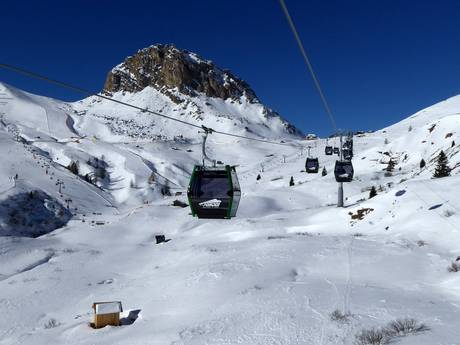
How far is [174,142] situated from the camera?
147000mm

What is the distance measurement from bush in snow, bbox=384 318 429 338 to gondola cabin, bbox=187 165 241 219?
6559 mm

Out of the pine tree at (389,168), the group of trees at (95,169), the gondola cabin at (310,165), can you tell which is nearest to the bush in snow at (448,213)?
the gondola cabin at (310,165)

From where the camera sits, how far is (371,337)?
11.0 metres

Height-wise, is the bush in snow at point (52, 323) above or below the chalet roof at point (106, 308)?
below

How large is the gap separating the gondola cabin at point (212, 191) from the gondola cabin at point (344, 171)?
68.7 ft

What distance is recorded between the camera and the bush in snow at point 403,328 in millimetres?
11039

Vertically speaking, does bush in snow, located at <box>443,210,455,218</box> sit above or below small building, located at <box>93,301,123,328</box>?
above

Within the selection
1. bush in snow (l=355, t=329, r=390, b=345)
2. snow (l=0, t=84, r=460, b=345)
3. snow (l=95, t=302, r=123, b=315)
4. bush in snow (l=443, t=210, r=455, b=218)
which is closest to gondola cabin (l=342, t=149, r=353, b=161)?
snow (l=0, t=84, r=460, b=345)

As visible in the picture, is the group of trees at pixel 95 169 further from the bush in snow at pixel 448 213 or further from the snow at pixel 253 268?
the bush in snow at pixel 448 213

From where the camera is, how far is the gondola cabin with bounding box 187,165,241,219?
15.7 m

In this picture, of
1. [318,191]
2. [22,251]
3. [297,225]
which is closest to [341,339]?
[297,225]

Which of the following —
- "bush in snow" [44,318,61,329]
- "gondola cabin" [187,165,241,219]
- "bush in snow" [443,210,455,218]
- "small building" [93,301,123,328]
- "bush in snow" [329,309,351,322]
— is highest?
"gondola cabin" [187,165,241,219]

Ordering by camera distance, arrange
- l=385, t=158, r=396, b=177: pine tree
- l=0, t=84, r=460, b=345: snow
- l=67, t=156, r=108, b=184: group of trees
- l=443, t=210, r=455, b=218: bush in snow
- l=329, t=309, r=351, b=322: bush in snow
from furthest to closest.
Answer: l=67, t=156, r=108, b=184: group of trees < l=385, t=158, r=396, b=177: pine tree < l=443, t=210, r=455, b=218: bush in snow < l=0, t=84, r=460, b=345: snow < l=329, t=309, r=351, b=322: bush in snow

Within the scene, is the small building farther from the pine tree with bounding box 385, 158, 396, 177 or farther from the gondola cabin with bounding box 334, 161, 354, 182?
the pine tree with bounding box 385, 158, 396, 177
